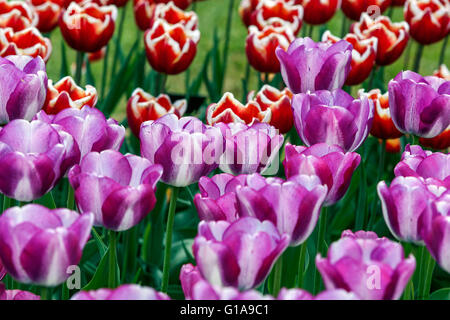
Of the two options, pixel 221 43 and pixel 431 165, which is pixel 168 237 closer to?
pixel 431 165

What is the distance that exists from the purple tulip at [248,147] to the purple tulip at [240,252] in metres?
0.28

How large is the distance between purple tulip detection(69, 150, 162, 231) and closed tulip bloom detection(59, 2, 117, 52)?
40.8 inches

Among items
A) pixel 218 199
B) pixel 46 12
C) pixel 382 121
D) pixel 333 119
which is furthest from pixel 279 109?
pixel 46 12

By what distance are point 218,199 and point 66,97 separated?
58 centimetres

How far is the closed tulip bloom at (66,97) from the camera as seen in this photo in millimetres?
1400

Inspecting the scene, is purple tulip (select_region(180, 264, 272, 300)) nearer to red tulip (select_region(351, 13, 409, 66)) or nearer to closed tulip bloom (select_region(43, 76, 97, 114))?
closed tulip bloom (select_region(43, 76, 97, 114))

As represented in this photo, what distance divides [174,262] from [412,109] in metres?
0.69

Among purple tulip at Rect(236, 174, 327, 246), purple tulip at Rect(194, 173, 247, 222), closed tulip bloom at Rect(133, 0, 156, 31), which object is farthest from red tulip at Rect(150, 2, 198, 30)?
purple tulip at Rect(236, 174, 327, 246)

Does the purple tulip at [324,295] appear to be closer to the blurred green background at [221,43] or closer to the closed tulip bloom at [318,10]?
the closed tulip bloom at [318,10]

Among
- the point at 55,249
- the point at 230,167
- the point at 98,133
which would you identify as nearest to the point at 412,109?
the point at 230,167

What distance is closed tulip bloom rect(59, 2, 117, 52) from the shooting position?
6.33 feet

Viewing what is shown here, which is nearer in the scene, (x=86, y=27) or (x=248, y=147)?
(x=248, y=147)

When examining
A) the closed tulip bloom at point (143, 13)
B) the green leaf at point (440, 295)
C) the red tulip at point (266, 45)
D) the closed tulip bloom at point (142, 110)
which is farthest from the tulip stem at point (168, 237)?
the closed tulip bloom at point (143, 13)

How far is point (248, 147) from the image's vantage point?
3.60 feet
